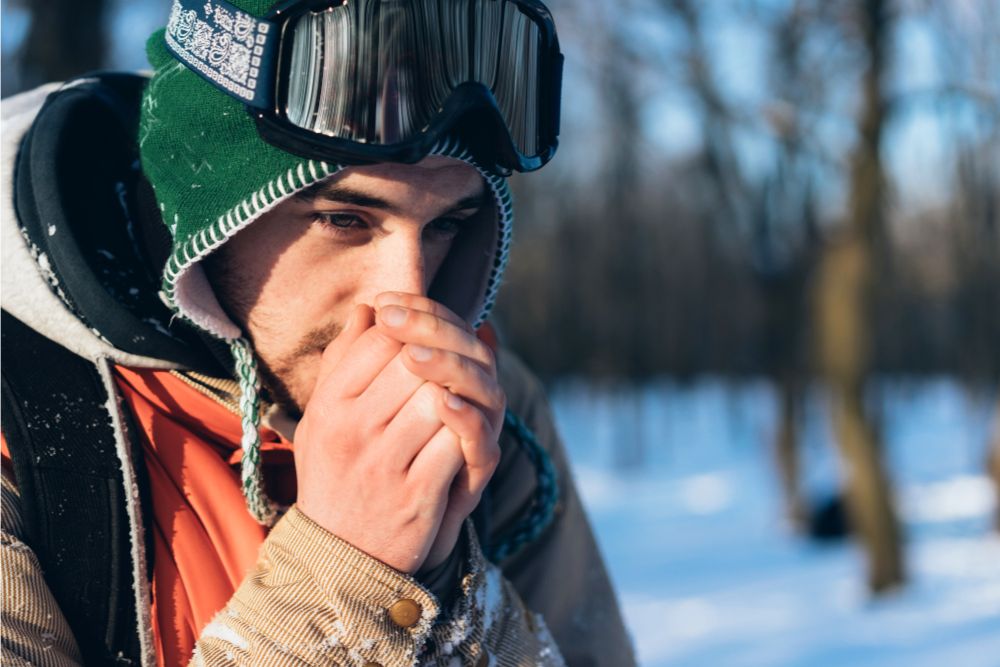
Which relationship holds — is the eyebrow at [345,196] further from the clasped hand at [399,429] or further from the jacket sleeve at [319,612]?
the jacket sleeve at [319,612]

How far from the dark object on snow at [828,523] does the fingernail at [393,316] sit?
39.0ft

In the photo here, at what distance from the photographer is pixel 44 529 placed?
1.30 metres

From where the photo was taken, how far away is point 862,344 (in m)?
8.64

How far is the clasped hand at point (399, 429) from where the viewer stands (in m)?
1.25

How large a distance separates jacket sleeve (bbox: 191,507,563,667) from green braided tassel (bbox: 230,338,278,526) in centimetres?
11

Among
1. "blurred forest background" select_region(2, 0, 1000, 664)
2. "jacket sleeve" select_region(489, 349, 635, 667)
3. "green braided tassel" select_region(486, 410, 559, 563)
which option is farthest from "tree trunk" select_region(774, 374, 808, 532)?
"green braided tassel" select_region(486, 410, 559, 563)

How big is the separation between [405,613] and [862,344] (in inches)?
318

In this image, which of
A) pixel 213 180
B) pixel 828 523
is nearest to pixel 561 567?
pixel 213 180

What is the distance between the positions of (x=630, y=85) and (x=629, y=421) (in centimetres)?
1502

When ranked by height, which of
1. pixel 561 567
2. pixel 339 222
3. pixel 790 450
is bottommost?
pixel 790 450

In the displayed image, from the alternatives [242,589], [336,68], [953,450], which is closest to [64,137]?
[336,68]

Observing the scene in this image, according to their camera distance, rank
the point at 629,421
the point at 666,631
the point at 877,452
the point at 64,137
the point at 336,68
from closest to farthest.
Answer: the point at 336,68 < the point at 64,137 < the point at 666,631 < the point at 877,452 < the point at 629,421

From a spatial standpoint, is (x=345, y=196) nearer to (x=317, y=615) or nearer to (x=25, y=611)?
(x=317, y=615)

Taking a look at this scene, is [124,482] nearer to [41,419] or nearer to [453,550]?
[41,419]
